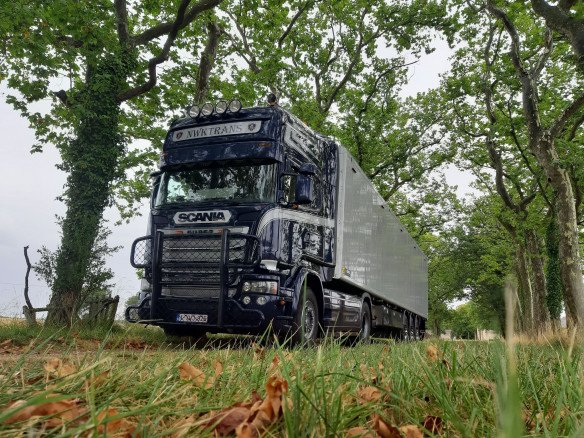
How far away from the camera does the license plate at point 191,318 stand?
7.28 meters

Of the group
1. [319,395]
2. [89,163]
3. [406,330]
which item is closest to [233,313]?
[319,395]

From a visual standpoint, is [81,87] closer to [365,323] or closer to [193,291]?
[193,291]

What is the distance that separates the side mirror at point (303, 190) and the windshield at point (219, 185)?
36 centimetres


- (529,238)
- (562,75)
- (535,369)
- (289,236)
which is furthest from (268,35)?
(535,369)

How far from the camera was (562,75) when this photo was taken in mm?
18609

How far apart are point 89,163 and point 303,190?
6.39 m

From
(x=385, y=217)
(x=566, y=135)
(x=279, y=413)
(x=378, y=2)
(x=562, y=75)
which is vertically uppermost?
(x=378, y=2)

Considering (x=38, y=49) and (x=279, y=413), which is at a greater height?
(x=38, y=49)

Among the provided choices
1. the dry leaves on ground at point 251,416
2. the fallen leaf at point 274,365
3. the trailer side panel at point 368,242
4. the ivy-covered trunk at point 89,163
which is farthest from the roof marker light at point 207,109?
the dry leaves on ground at point 251,416

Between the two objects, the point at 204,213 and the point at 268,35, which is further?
the point at 268,35

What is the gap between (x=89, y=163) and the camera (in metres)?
11.4

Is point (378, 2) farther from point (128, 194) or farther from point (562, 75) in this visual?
point (128, 194)

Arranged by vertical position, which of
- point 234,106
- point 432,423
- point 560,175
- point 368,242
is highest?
point 560,175

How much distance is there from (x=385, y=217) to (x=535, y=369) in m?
10.1
